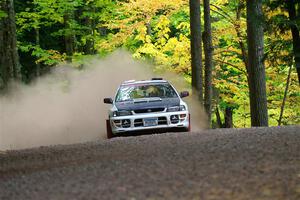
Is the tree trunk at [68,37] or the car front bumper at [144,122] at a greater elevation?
the tree trunk at [68,37]

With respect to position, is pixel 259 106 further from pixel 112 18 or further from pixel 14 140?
pixel 112 18

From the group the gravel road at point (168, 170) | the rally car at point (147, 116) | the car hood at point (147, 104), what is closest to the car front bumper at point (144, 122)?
the rally car at point (147, 116)

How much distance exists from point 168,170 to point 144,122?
734 centimetres

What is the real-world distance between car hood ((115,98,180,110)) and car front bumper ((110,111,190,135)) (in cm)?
24

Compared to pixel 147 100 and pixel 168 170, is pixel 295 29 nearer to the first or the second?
pixel 147 100

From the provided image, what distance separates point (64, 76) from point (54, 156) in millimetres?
20481

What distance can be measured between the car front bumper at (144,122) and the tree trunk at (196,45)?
7.39 meters

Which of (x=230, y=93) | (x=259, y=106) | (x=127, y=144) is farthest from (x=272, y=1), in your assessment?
(x=230, y=93)

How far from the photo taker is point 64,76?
1252 inches

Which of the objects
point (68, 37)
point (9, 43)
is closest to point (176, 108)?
point (9, 43)

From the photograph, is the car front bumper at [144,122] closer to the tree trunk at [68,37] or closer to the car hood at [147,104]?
the car hood at [147,104]

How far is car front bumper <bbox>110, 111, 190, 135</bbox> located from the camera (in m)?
15.5

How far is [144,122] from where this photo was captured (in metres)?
15.6

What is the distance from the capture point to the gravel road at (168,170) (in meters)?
6.79
